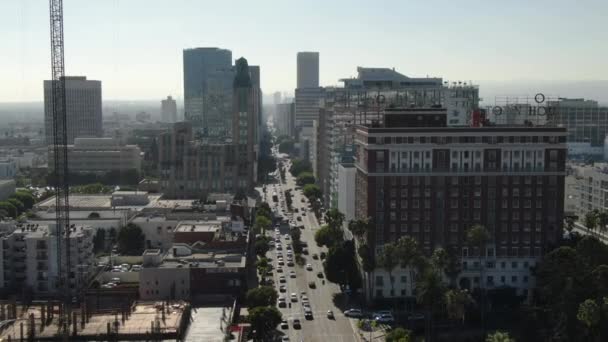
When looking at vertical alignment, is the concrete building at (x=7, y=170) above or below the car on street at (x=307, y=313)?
above

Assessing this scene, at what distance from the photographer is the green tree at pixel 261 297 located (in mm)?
56375

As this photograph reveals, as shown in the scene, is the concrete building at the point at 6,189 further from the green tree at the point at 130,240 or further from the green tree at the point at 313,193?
the green tree at the point at 313,193

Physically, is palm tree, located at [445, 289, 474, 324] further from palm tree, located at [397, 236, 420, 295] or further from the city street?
the city street

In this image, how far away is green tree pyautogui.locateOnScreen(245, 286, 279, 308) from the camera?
56375 mm

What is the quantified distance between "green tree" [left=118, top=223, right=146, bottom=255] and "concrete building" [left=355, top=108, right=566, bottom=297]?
85.6ft

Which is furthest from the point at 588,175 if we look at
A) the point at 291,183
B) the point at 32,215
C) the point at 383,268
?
the point at 291,183

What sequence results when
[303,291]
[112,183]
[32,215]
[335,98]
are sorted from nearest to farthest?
[303,291]
[32,215]
[335,98]
[112,183]

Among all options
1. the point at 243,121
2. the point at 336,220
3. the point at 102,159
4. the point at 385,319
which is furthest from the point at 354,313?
the point at 102,159

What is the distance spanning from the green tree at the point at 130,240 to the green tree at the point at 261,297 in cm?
2493

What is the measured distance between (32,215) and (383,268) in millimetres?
44065

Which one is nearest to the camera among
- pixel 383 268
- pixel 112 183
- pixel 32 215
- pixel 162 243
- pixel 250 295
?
pixel 250 295

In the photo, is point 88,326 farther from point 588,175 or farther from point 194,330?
point 588,175

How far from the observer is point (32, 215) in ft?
289

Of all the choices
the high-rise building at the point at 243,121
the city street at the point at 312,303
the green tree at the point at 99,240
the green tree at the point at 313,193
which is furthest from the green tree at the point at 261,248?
the green tree at the point at 313,193
